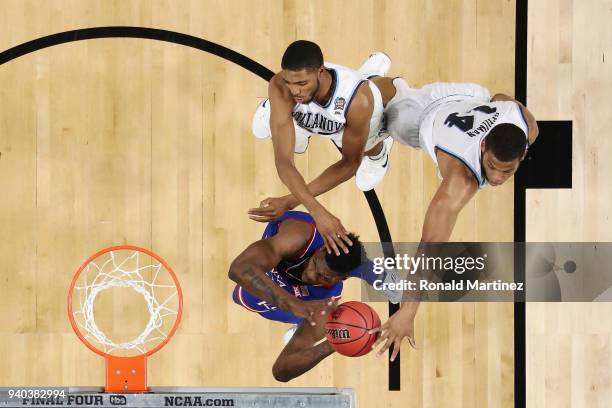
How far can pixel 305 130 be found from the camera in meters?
4.38

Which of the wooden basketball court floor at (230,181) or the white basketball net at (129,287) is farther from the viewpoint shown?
the wooden basketball court floor at (230,181)

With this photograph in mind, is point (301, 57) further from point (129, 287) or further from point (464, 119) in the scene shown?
point (129, 287)

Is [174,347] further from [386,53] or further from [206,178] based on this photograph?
[386,53]

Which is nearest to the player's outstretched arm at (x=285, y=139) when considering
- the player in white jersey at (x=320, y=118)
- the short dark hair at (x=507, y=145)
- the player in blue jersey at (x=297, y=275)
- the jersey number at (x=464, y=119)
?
the player in white jersey at (x=320, y=118)

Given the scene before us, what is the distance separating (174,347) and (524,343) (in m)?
2.15

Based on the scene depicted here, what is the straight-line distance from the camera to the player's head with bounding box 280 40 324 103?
370 centimetres

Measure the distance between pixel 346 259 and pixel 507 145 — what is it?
0.93 m

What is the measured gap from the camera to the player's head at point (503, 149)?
11.8 feet

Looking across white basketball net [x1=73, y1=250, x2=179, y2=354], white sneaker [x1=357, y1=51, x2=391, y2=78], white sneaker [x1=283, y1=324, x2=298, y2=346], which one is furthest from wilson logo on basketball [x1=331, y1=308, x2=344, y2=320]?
white sneaker [x1=357, y1=51, x2=391, y2=78]

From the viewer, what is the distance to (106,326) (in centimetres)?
475

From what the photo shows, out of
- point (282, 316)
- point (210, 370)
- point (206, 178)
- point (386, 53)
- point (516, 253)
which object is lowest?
point (210, 370)

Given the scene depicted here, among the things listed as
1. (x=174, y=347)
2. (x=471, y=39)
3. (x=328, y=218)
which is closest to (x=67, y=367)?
(x=174, y=347)

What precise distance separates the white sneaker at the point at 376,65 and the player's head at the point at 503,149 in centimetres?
106

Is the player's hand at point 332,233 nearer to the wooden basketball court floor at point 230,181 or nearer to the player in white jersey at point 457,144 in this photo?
the player in white jersey at point 457,144
